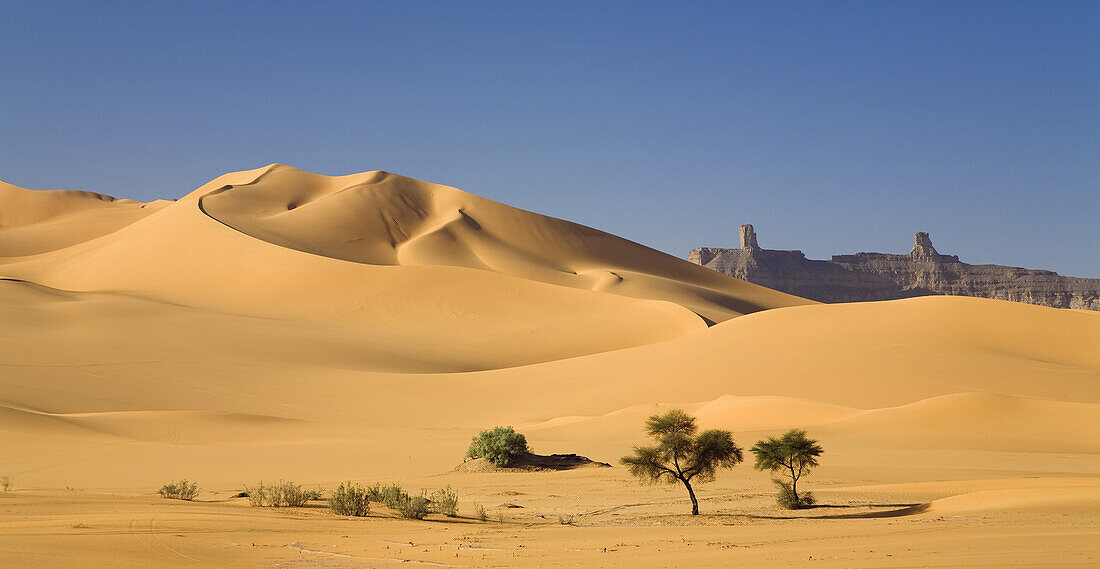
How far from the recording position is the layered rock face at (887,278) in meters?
149

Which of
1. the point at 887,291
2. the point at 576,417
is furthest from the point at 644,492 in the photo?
the point at 887,291

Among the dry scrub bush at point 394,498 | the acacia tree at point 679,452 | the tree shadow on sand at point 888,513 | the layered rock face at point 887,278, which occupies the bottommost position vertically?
the tree shadow on sand at point 888,513

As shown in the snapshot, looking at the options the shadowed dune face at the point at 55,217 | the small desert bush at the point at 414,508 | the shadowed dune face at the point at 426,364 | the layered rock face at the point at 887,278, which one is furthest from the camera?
the layered rock face at the point at 887,278

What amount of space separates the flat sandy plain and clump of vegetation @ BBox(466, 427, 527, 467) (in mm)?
846

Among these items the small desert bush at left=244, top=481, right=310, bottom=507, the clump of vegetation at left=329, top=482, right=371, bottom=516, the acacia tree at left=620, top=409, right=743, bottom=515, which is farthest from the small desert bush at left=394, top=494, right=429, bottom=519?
the acacia tree at left=620, top=409, right=743, bottom=515

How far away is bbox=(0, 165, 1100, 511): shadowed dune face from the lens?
989 inches

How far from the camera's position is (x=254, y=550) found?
35.8 ft

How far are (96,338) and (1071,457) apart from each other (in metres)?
34.7

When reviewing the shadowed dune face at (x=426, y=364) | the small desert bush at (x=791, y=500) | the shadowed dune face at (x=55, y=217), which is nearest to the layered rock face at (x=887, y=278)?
the shadowed dune face at (x=426, y=364)

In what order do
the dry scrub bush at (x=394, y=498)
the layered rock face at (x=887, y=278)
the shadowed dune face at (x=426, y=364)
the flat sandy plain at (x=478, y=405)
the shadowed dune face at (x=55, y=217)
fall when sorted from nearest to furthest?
the flat sandy plain at (x=478, y=405) → the dry scrub bush at (x=394, y=498) → the shadowed dune face at (x=426, y=364) → the shadowed dune face at (x=55, y=217) → the layered rock face at (x=887, y=278)

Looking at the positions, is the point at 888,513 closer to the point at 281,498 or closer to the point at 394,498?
the point at 394,498

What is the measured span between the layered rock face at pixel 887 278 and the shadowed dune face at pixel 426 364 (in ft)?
248

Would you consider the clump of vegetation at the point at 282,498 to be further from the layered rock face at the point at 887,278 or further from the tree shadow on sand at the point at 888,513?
the layered rock face at the point at 887,278

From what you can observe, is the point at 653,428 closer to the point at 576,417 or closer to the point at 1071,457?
the point at 1071,457
